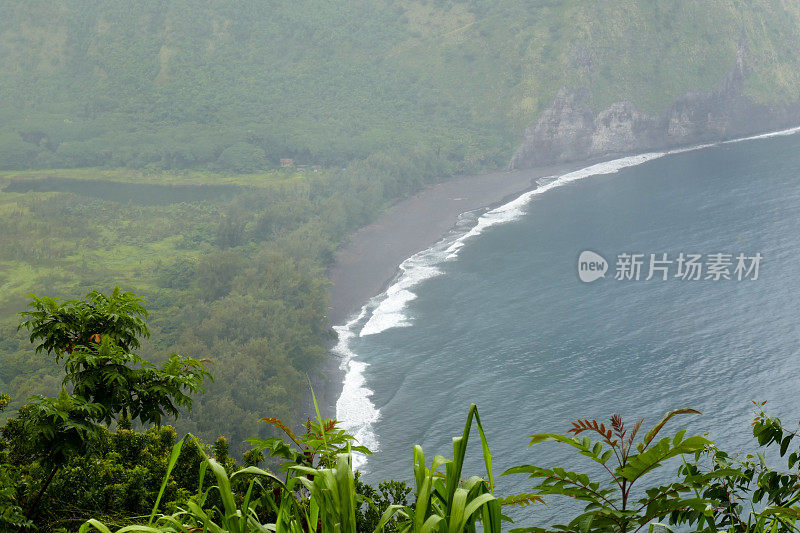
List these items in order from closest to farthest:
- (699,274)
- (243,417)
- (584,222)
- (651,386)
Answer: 1. (243,417)
2. (651,386)
3. (699,274)
4. (584,222)

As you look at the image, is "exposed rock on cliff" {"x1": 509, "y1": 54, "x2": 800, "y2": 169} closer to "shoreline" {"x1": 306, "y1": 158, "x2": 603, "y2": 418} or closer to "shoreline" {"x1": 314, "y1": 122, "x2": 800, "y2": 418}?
"shoreline" {"x1": 314, "y1": 122, "x2": 800, "y2": 418}

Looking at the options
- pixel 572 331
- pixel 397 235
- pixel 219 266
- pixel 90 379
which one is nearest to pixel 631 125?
pixel 397 235

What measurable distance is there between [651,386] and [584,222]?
29.7m

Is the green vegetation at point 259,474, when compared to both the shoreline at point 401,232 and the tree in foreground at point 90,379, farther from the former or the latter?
the shoreline at point 401,232

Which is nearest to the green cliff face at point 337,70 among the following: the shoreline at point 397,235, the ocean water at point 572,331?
Result: the shoreline at point 397,235

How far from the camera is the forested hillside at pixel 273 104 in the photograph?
5881 cm

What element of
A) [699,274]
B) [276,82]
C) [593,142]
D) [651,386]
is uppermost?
[276,82]

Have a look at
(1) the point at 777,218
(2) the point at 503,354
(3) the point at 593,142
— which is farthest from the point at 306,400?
(3) the point at 593,142

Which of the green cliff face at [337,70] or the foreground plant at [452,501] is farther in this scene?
the green cliff face at [337,70]

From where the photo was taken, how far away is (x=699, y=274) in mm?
52719

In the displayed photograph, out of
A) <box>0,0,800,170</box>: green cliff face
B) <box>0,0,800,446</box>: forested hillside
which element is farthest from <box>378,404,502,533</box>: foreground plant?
<box>0,0,800,170</box>: green cliff face

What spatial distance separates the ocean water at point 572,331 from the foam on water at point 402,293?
6.0 inches

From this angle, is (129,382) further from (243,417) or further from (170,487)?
(243,417)

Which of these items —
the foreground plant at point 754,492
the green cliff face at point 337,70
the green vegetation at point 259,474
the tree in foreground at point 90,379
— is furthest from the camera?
the green cliff face at point 337,70
